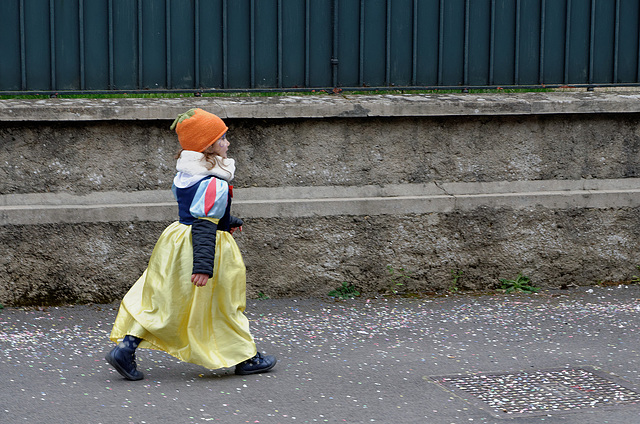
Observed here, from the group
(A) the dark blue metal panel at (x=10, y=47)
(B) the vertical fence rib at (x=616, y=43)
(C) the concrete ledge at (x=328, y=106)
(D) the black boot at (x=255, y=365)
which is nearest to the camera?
(D) the black boot at (x=255, y=365)

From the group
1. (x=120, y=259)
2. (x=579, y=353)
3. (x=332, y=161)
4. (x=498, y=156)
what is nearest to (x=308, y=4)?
(x=332, y=161)

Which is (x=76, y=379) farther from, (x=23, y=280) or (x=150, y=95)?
(x=150, y=95)

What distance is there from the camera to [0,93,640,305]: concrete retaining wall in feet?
19.0

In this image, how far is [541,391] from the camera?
4.31 metres

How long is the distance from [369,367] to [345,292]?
1.53 metres

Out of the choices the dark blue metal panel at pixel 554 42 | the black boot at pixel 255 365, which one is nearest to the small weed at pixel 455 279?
the dark blue metal panel at pixel 554 42

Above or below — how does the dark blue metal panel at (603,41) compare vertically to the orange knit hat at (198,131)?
above

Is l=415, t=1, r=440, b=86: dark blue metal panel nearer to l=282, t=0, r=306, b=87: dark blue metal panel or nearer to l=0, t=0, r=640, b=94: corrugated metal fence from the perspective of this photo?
l=0, t=0, r=640, b=94: corrugated metal fence

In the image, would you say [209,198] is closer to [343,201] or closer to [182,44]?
[343,201]

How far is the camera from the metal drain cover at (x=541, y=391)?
13.3ft

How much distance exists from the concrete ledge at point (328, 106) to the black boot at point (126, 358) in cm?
188

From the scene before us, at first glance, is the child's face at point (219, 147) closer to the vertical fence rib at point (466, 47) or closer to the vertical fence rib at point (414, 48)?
the vertical fence rib at point (414, 48)

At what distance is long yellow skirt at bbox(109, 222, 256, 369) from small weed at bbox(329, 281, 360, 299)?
169cm

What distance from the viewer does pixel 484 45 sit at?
657cm
